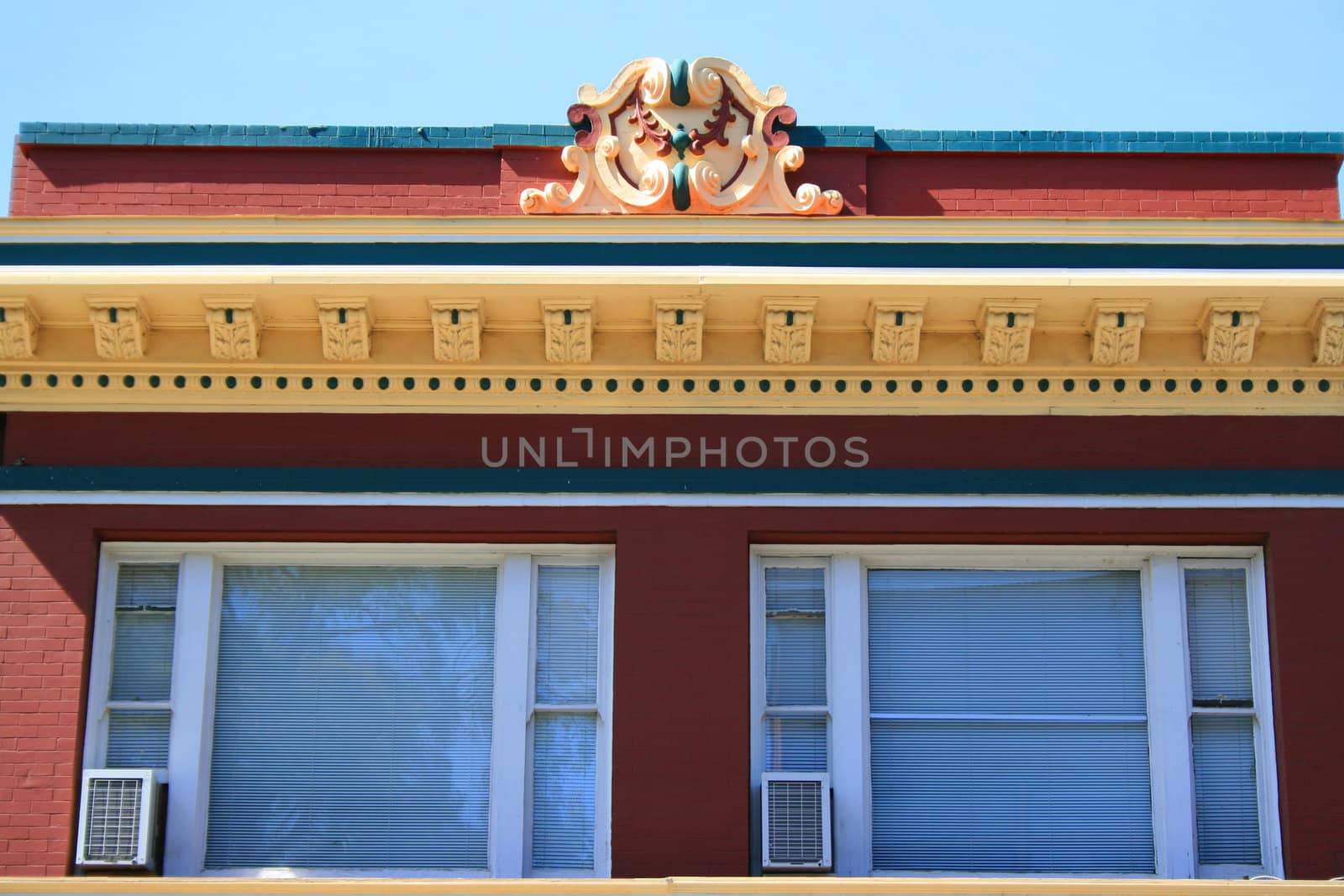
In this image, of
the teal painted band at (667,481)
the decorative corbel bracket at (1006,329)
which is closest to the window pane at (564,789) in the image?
the teal painted band at (667,481)

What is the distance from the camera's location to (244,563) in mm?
11242

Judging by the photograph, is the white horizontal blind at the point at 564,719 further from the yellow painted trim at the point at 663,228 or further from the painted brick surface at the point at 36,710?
the painted brick surface at the point at 36,710

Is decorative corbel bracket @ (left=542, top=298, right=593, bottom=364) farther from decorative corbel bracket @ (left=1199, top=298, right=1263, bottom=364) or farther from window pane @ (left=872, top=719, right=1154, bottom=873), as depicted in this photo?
decorative corbel bracket @ (left=1199, top=298, right=1263, bottom=364)

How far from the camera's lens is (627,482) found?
11078mm

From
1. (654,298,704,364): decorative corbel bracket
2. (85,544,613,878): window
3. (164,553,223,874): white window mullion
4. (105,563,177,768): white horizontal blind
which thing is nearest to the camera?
(164,553,223,874): white window mullion

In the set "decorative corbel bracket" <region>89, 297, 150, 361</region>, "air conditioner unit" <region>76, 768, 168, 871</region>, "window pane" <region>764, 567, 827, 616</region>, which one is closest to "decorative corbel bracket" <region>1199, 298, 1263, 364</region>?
"window pane" <region>764, 567, 827, 616</region>

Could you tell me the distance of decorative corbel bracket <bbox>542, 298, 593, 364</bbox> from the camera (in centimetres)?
1096

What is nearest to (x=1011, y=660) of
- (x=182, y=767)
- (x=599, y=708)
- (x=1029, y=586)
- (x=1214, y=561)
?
(x=1029, y=586)

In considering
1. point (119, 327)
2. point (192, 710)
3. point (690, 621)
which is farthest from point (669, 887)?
point (119, 327)

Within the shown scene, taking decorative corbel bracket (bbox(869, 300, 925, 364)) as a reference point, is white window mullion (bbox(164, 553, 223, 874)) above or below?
below

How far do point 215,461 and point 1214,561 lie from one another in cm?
593

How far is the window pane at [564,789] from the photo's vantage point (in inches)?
421

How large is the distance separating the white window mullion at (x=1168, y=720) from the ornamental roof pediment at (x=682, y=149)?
304 cm

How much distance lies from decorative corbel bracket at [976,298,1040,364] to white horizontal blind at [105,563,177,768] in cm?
497
